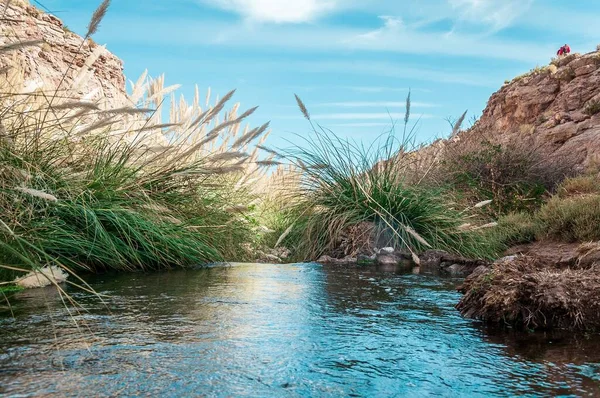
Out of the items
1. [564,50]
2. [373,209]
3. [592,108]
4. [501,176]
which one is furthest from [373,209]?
[564,50]

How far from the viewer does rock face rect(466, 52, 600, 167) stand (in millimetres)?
15852

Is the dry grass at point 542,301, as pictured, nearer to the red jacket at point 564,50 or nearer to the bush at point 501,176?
the bush at point 501,176

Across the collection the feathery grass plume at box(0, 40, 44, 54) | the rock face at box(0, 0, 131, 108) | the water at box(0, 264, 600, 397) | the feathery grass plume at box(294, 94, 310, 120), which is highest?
the rock face at box(0, 0, 131, 108)

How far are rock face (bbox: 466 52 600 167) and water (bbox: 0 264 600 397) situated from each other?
1113 centimetres

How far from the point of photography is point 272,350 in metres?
2.14

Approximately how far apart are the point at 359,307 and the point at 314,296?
1.47 feet

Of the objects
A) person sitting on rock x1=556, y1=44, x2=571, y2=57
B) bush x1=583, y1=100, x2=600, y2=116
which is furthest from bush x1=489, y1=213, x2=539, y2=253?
person sitting on rock x1=556, y1=44, x2=571, y2=57

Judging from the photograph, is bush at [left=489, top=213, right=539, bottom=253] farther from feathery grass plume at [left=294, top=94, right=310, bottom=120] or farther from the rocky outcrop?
the rocky outcrop

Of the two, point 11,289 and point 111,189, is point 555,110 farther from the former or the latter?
point 11,289

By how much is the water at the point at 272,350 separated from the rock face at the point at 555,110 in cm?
1113

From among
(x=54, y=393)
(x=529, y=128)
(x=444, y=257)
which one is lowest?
(x=54, y=393)

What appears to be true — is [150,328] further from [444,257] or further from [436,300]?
[444,257]

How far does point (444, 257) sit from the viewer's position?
5723 mm

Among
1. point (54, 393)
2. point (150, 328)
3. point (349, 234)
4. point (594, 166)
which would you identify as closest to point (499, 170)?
point (594, 166)
